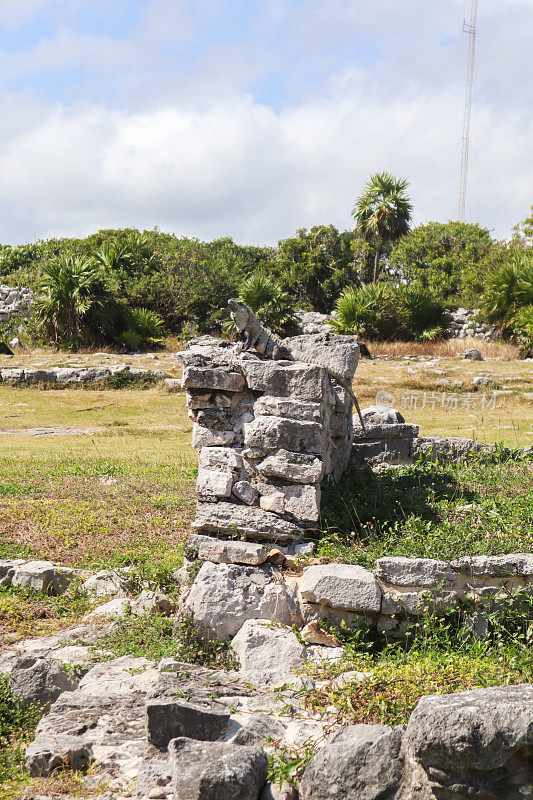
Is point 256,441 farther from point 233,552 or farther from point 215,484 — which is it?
point 233,552

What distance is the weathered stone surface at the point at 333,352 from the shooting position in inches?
277

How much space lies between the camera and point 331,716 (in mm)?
3793

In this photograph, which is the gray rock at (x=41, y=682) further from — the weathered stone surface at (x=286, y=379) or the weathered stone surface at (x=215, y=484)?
the weathered stone surface at (x=286, y=379)

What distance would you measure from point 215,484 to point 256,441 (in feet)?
1.56

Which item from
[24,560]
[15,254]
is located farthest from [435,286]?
[24,560]

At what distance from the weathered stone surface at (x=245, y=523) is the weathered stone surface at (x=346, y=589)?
0.69 m

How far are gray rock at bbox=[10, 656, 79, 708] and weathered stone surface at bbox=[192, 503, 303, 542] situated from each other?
1.46 meters

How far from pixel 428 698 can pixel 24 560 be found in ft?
13.8

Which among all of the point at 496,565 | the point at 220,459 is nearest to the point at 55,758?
the point at 220,459

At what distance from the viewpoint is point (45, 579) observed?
19.4 ft

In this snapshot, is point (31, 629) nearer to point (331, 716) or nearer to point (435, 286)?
point (331, 716)

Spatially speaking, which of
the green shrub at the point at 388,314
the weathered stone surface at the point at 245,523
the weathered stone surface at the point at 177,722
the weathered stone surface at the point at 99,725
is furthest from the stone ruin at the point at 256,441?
the green shrub at the point at 388,314

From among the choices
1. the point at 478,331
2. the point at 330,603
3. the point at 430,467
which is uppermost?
the point at 478,331

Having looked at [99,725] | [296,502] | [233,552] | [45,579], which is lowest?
[99,725]
